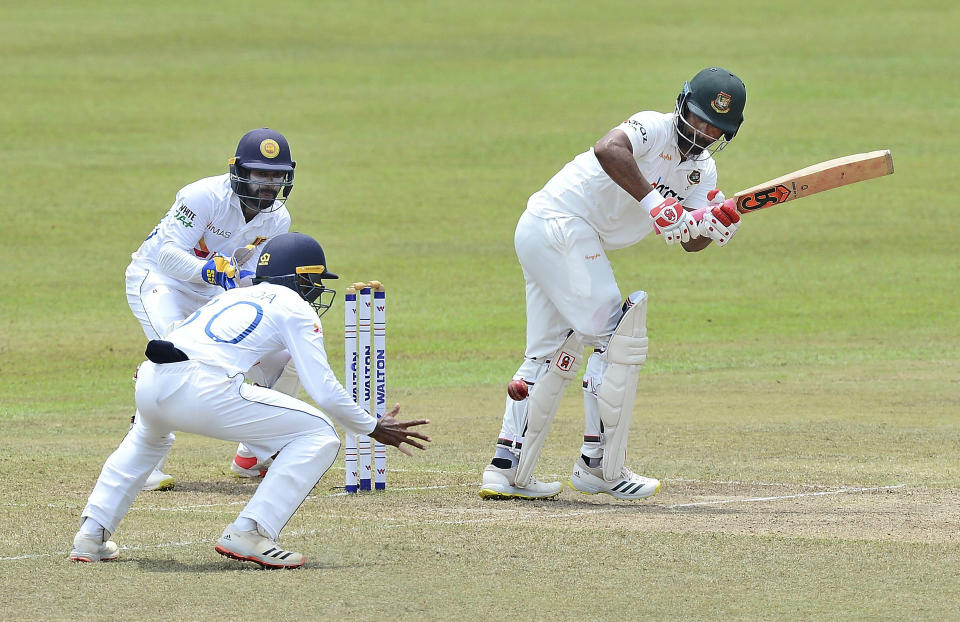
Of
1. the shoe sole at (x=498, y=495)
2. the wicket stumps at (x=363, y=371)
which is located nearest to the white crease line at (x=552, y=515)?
the wicket stumps at (x=363, y=371)

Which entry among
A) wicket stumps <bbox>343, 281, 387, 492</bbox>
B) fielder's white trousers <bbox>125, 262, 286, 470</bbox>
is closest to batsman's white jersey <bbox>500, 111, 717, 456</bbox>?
wicket stumps <bbox>343, 281, 387, 492</bbox>

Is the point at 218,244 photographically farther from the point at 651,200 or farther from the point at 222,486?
the point at 651,200

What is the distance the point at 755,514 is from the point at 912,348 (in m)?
9.15

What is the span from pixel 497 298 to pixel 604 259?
11345 mm

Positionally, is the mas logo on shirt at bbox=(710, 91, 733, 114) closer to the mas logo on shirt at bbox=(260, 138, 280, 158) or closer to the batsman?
the batsman

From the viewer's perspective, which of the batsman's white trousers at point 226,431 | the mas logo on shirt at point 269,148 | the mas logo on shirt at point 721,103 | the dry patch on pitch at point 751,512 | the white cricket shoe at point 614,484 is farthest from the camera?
the mas logo on shirt at point 269,148

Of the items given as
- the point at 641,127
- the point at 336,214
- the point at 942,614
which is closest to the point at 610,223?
the point at 641,127

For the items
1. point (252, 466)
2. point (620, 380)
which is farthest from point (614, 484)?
point (252, 466)

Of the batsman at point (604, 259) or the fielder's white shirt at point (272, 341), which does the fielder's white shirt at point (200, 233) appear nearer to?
the batsman at point (604, 259)

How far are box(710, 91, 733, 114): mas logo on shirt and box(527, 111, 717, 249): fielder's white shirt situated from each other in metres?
0.28

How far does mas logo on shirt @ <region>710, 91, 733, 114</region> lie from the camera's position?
791 centimetres

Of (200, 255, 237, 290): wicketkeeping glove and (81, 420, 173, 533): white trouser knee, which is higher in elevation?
(200, 255, 237, 290): wicketkeeping glove

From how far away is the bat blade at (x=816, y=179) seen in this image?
7957mm

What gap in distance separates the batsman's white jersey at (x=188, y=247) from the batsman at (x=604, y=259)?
1.72m
